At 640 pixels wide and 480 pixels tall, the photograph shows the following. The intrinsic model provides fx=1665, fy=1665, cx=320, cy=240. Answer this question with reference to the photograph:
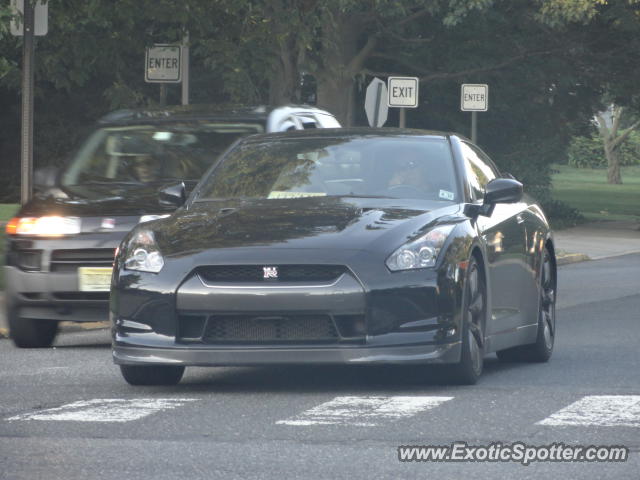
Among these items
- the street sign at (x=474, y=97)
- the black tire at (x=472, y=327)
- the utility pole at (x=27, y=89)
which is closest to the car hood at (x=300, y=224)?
the black tire at (x=472, y=327)

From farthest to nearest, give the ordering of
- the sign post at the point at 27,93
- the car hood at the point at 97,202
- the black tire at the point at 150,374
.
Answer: the sign post at the point at 27,93
the car hood at the point at 97,202
the black tire at the point at 150,374

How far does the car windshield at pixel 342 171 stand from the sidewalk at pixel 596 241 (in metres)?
14.1

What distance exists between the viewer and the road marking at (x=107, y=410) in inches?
325

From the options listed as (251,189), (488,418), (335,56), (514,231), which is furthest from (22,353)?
(335,56)

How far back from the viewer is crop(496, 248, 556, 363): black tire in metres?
11.0

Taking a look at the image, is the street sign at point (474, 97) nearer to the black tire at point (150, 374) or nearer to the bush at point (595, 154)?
the black tire at point (150, 374)

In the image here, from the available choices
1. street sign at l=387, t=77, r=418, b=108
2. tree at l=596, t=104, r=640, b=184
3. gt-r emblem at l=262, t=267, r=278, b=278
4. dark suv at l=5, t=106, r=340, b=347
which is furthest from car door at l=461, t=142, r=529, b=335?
tree at l=596, t=104, r=640, b=184

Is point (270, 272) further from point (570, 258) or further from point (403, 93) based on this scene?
point (570, 258)

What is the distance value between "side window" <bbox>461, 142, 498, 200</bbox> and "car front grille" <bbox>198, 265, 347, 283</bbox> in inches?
66.1

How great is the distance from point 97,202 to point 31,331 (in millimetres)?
1051

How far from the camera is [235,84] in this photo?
2436 cm

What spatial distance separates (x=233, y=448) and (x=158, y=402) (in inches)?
65.7

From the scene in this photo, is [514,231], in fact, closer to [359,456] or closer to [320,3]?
[359,456]

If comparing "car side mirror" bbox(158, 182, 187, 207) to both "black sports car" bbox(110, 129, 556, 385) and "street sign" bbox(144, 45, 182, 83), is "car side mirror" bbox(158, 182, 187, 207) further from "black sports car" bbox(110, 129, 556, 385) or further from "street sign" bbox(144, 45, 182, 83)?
"street sign" bbox(144, 45, 182, 83)
